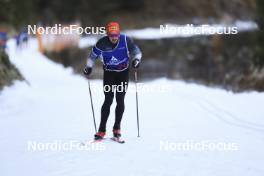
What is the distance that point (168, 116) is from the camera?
1120 cm

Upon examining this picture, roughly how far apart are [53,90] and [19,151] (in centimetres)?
892

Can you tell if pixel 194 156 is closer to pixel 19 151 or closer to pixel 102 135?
pixel 102 135

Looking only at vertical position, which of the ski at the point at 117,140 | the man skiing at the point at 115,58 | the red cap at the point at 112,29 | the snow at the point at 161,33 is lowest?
the ski at the point at 117,140

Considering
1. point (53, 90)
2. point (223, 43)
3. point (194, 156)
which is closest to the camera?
point (194, 156)

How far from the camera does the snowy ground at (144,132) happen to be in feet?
22.7

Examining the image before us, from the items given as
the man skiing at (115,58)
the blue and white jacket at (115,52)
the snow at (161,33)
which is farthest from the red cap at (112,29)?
the snow at (161,33)

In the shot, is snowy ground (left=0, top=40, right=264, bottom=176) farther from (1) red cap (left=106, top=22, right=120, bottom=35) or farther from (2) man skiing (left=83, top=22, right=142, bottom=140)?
(1) red cap (left=106, top=22, right=120, bottom=35)

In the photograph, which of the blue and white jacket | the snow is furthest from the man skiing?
the snow

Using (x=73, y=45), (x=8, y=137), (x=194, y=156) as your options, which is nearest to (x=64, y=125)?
(x=8, y=137)

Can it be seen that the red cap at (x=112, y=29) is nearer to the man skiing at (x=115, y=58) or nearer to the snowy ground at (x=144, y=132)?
the man skiing at (x=115, y=58)

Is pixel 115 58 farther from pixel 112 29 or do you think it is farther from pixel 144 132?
pixel 144 132

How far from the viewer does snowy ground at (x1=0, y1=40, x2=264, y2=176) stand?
6910mm

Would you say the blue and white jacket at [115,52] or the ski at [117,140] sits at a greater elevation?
the blue and white jacket at [115,52]

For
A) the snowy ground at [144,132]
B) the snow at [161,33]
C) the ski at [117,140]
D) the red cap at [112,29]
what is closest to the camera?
the snowy ground at [144,132]
